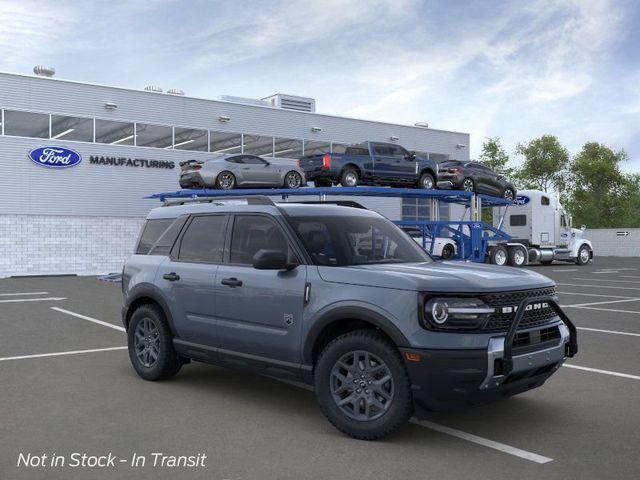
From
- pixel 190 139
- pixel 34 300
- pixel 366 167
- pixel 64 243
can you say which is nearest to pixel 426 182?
pixel 366 167

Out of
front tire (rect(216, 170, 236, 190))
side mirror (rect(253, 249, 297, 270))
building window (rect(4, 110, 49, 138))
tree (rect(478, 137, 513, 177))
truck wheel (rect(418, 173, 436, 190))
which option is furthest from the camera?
tree (rect(478, 137, 513, 177))

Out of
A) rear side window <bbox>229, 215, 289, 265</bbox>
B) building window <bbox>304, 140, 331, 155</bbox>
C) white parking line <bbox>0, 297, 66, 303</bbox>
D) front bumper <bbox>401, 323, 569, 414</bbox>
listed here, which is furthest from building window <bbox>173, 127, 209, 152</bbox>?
front bumper <bbox>401, 323, 569, 414</bbox>

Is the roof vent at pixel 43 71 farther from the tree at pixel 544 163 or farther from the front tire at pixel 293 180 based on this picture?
the tree at pixel 544 163

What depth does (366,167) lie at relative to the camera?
23391 millimetres

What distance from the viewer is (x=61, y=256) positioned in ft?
91.0

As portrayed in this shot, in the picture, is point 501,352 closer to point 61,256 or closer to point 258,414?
point 258,414

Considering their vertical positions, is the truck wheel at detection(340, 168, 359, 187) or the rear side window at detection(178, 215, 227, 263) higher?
the truck wheel at detection(340, 168, 359, 187)

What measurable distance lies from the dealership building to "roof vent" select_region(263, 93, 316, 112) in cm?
188

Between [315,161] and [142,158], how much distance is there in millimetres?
9757

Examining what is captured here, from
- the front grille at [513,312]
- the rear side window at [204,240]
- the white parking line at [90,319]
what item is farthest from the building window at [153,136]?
the front grille at [513,312]

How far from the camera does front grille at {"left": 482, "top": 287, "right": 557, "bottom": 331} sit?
4836 mm

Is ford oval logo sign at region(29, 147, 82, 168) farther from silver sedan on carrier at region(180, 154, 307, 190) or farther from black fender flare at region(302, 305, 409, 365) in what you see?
black fender flare at region(302, 305, 409, 365)

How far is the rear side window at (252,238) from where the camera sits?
19.5ft

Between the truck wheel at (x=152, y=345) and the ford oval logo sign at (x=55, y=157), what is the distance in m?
22.2
